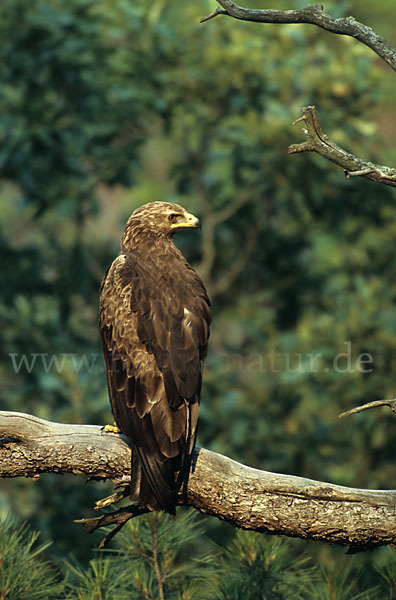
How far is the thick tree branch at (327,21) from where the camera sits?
133 inches

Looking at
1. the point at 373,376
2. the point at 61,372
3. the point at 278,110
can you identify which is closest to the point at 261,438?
the point at 373,376

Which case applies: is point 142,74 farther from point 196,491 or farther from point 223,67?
point 196,491

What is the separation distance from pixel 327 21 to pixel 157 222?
76.3 inches

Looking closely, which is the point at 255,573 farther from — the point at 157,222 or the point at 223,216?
the point at 223,216

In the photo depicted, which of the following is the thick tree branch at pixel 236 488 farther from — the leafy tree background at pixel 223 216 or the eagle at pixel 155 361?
the leafy tree background at pixel 223 216

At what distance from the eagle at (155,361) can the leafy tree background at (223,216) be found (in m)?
2.64

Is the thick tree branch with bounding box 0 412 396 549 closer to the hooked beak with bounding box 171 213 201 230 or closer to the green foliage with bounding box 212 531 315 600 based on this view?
the green foliage with bounding box 212 531 315 600

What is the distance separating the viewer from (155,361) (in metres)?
4.18

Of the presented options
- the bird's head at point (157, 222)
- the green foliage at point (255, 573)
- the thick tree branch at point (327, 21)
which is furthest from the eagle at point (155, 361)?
the thick tree branch at point (327, 21)

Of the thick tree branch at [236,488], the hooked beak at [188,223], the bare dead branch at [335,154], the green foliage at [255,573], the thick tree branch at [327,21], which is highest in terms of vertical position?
the thick tree branch at [327,21]

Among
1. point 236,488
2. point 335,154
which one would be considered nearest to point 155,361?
point 236,488

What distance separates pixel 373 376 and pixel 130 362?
383cm

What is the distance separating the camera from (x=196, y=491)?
373 cm

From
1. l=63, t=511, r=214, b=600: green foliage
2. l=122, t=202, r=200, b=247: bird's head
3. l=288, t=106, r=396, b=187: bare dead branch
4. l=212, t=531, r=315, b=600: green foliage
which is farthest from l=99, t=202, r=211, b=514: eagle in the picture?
l=288, t=106, r=396, b=187: bare dead branch
